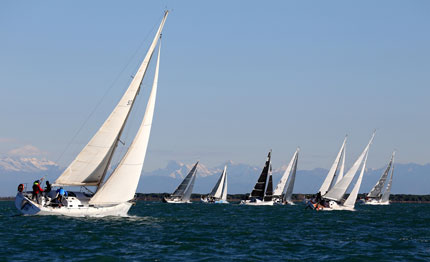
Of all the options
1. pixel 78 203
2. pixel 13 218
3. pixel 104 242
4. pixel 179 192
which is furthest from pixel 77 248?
pixel 179 192

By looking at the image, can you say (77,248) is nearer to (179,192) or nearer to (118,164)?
(118,164)

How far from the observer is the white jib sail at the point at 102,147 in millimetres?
46062

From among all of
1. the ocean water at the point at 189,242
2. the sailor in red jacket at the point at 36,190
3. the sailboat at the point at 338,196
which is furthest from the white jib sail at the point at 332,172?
the sailor in red jacket at the point at 36,190

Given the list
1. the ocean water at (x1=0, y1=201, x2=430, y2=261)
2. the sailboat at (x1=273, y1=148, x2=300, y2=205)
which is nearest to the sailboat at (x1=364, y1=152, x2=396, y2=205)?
the sailboat at (x1=273, y1=148, x2=300, y2=205)

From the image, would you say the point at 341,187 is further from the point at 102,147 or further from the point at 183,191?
the point at 183,191

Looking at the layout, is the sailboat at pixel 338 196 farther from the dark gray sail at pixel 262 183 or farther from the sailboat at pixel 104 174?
the sailboat at pixel 104 174

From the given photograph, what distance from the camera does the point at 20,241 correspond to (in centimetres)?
3241

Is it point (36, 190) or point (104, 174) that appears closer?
point (36, 190)

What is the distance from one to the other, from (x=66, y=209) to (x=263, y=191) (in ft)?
273

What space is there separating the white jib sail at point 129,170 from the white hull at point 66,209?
0.59 meters

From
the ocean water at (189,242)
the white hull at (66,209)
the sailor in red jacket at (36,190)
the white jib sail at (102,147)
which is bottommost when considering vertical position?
the ocean water at (189,242)

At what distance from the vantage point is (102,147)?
46.6 metres

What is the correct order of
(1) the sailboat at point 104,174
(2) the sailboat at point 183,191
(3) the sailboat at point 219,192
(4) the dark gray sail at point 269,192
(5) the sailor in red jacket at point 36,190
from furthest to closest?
(3) the sailboat at point 219,192, (2) the sailboat at point 183,191, (4) the dark gray sail at point 269,192, (1) the sailboat at point 104,174, (5) the sailor in red jacket at point 36,190

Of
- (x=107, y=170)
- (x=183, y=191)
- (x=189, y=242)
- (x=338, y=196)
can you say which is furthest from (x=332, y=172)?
(x=189, y=242)
